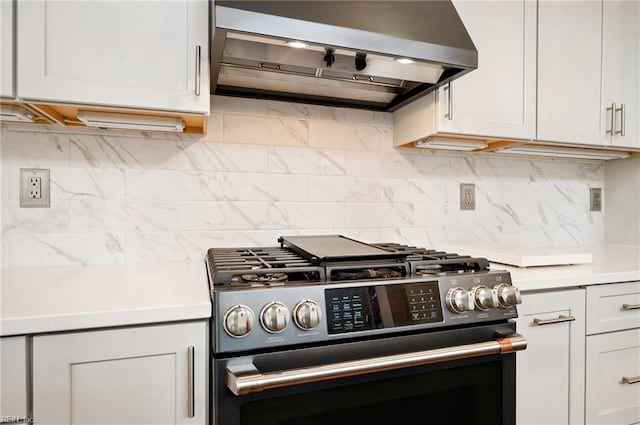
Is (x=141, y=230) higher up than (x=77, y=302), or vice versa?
(x=141, y=230)

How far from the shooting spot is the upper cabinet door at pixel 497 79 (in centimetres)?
149

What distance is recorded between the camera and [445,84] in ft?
4.74

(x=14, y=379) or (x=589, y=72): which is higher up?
(x=589, y=72)

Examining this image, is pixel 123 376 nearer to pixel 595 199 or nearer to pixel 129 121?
pixel 129 121

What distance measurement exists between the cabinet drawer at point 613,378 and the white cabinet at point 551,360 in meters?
0.05

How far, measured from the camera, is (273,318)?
33.9 inches

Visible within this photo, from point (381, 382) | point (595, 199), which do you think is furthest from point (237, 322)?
point (595, 199)

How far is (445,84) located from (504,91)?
29cm

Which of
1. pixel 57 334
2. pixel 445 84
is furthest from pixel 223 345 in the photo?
pixel 445 84

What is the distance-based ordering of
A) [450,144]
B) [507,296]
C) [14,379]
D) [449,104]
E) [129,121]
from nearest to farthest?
[14,379], [507,296], [129,121], [449,104], [450,144]

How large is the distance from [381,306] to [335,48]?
0.72 m

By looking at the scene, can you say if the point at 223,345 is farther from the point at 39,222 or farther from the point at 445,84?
the point at 445,84

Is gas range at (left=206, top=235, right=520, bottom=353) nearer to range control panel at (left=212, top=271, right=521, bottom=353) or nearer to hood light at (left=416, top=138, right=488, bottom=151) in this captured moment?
range control panel at (left=212, top=271, right=521, bottom=353)

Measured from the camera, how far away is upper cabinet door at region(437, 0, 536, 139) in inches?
58.5
